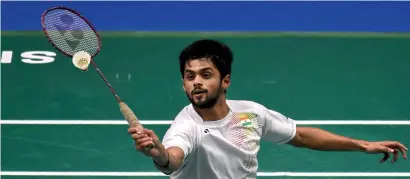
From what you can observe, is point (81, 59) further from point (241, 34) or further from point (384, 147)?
point (241, 34)

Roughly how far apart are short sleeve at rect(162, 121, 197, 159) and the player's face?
147 millimetres

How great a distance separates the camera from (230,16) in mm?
11875

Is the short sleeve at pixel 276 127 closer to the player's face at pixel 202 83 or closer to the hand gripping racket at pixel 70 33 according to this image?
the player's face at pixel 202 83

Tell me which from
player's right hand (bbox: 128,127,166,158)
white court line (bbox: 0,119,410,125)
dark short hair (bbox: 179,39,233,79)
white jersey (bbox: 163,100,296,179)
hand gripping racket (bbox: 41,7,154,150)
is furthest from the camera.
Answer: white court line (bbox: 0,119,410,125)

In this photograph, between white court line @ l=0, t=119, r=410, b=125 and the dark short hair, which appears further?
white court line @ l=0, t=119, r=410, b=125

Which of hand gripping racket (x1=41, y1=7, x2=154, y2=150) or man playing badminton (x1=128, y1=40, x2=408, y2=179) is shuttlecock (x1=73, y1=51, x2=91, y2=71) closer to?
hand gripping racket (x1=41, y1=7, x2=154, y2=150)

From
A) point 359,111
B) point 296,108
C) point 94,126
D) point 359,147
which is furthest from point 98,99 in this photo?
point 359,147

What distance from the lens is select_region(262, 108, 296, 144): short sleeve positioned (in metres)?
5.92

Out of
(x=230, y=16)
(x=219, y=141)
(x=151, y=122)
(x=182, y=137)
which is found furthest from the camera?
(x=230, y=16)

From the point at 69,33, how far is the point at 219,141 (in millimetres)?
1752

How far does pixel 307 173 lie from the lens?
28.6 ft

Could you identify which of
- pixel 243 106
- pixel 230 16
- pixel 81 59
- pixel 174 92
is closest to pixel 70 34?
pixel 81 59

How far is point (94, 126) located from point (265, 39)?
9.06 feet

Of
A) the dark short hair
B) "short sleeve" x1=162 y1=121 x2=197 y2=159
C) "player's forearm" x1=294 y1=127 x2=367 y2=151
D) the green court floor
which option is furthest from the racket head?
the green court floor
